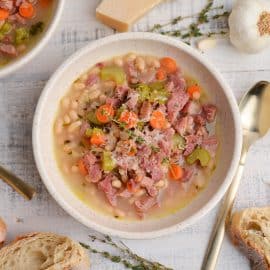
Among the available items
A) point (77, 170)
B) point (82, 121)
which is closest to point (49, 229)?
point (77, 170)

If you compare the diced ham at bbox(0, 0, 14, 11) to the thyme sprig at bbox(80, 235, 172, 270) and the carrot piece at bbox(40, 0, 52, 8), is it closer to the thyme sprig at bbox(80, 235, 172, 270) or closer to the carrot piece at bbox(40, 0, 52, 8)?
the carrot piece at bbox(40, 0, 52, 8)

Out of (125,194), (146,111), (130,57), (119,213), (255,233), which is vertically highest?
(130,57)

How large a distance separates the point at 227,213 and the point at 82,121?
789mm

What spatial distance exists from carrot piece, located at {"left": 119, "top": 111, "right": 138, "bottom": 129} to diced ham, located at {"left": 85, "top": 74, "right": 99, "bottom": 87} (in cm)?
22

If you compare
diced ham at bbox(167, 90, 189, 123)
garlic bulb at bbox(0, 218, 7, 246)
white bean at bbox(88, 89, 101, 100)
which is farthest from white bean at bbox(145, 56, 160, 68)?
garlic bulb at bbox(0, 218, 7, 246)

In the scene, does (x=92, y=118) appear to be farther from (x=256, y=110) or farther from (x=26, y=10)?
(x=256, y=110)

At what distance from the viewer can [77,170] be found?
113 inches

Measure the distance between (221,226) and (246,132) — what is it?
1.47 feet

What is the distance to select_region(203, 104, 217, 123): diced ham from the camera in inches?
114

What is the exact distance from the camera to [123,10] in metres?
3.00

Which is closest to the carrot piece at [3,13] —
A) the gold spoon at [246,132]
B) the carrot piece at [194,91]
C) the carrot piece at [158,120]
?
the carrot piece at [158,120]

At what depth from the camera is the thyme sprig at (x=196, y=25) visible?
10.1 ft

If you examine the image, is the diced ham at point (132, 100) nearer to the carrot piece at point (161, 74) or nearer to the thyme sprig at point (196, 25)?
the carrot piece at point (161, 74)

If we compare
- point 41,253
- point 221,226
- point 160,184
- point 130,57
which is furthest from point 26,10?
point 221,226
